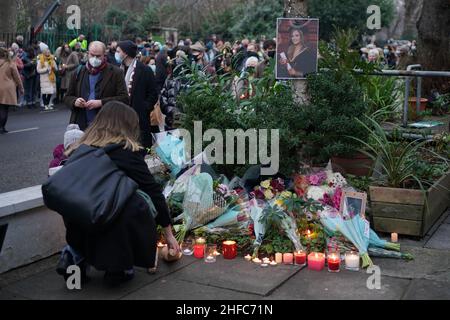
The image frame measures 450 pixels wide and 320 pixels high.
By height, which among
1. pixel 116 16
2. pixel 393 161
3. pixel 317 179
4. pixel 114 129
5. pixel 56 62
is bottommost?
pixel 317 179

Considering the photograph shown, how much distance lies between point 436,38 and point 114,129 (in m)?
9.56

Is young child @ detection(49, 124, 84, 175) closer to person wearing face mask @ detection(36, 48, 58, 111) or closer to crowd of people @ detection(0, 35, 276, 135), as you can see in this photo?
crowd of people @ detection(0, 35, 276, 135)

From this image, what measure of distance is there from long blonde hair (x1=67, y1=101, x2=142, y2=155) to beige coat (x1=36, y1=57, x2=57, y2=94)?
45.5 feet

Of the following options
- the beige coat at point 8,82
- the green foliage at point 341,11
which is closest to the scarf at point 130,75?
the beige coat at point 8,82

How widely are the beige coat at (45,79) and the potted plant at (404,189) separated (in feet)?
42.6

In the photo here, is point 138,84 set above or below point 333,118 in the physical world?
above

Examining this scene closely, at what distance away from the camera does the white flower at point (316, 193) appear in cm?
608

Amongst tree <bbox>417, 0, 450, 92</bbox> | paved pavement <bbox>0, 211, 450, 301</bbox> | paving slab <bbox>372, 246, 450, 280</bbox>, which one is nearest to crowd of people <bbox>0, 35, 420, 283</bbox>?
paved pavement <bbox>0, 211, 450, 301</bbox>

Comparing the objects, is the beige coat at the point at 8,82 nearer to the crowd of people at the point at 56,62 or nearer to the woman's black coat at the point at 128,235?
the crowd of people at the point at 56,62

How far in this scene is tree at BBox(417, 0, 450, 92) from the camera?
1260 centimetres

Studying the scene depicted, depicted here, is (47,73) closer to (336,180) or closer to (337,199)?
(336,180)

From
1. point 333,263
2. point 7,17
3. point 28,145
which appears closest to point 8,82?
point 28,145

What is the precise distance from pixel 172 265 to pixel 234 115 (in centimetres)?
219

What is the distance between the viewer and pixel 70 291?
15.6 ft
